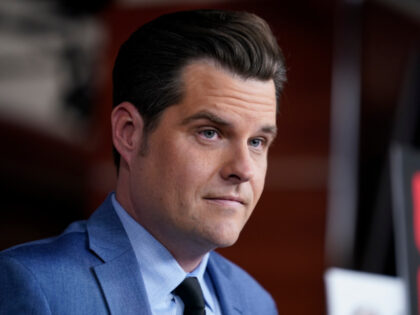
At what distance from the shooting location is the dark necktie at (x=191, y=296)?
88cm

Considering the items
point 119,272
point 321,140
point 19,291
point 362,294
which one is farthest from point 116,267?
point 321,140

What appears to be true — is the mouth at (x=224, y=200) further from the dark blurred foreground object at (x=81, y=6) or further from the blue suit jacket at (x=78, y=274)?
the dark blurred foreground object at (x=81, y=6)

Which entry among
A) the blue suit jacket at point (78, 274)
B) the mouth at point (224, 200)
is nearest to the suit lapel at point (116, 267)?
the blue suit jacket at point (78, 274)

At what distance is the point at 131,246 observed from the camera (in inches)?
34.7

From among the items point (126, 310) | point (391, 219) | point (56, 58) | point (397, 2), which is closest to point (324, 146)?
point (391, 219)

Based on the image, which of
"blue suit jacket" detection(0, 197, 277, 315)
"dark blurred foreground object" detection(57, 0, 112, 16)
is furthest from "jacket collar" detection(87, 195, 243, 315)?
"dark blurred foreground object" detection(57, 0, 112, 16)

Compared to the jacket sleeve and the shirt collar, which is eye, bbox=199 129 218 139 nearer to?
the shirt collar

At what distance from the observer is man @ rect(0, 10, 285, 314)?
815 mm

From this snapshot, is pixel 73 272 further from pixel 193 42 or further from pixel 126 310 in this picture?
→ pixel 193 42

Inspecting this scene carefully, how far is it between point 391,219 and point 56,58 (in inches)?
118

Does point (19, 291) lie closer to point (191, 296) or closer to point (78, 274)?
point (78, 274)

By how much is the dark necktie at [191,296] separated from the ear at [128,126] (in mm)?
166

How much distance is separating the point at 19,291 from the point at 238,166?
0.90 feet

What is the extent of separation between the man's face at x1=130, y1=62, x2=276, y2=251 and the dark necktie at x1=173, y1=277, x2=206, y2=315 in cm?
6
